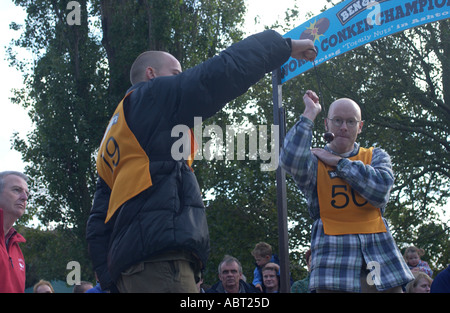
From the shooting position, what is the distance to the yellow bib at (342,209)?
281 cm

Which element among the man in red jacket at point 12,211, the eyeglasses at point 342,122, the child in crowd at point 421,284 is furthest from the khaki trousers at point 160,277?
the child in crowd at point 421,284

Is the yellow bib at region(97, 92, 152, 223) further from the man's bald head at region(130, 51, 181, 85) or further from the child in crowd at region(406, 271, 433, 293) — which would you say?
the child in crowd at region(406, 271, 433, 293)

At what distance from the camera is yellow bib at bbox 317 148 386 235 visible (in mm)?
2811

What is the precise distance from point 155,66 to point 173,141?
0.51 meters

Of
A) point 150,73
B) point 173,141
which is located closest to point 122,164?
point 173,141

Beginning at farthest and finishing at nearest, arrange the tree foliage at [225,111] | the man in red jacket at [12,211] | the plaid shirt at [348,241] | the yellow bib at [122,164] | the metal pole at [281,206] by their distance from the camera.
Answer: the tree foliage at [225,111] → the metal pole at [281,206] → the man in red jacket at [12,211] → the plaid shirt at [348,241] → the yellow bib at [122,164]

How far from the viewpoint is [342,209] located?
2842 mm

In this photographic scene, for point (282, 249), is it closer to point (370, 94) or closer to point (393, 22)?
point (393, 22)

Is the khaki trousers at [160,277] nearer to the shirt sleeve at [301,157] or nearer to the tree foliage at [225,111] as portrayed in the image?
the shirt sleeve at [301,157]

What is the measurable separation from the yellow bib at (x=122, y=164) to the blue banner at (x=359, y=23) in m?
6.63

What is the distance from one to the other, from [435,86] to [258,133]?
4708mm

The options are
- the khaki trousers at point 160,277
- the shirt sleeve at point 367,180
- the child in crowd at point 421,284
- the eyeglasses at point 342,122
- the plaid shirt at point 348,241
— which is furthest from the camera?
the child in crowd at point 421,284

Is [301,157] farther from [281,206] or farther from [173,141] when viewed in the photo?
[281,206]

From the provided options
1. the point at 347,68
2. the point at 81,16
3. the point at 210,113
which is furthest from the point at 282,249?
the point at 81,16
